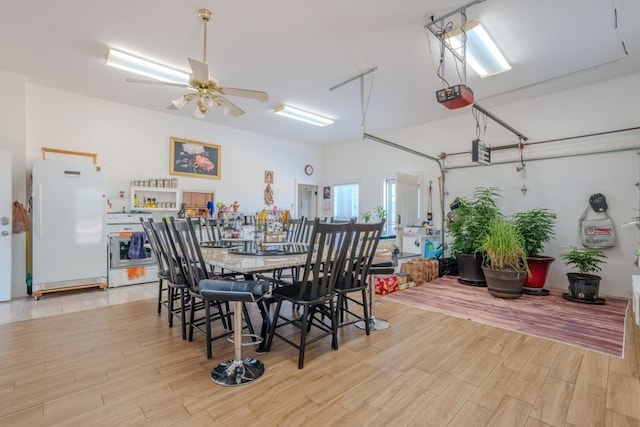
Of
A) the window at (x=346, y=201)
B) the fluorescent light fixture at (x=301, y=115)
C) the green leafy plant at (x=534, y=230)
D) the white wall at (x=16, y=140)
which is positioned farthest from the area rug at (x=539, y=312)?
the white wall at (x=16, y=140)

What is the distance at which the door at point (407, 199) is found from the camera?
5.75 metres

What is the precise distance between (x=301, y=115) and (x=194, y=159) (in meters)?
2.38

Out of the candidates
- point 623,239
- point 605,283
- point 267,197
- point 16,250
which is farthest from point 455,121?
point 16,250

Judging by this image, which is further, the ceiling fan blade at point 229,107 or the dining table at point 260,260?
the ceiling fan blade at point 229,107

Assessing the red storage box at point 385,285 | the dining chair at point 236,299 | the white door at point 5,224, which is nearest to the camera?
the dining chair at point 236,299

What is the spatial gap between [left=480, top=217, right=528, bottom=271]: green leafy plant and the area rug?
1.54ft

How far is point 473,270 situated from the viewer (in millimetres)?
4891

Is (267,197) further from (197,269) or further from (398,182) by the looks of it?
(197,269)

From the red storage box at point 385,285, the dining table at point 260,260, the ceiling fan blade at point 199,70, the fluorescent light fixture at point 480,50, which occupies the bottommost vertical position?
the red storage box at point 385,285

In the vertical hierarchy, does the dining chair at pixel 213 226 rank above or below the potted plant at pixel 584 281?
above

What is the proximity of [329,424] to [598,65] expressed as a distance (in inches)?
207

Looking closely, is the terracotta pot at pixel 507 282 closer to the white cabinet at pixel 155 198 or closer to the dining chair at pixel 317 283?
the dining chair at pixel 317 283

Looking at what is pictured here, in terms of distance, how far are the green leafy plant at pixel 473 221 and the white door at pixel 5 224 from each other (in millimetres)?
6585

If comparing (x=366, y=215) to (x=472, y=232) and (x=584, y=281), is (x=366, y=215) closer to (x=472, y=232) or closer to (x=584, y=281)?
(x=472, y=232)
